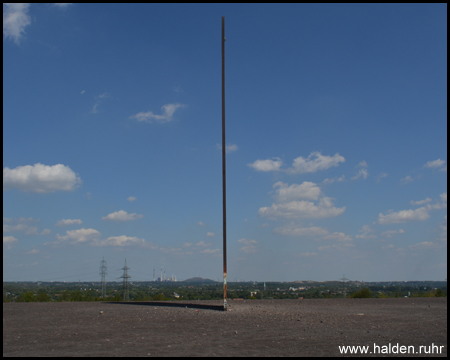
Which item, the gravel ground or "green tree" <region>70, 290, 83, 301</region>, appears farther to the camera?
"green tree" <region>70, 290, 83, 301</region>

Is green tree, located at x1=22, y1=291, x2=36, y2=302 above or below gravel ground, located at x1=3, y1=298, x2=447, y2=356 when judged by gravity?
below

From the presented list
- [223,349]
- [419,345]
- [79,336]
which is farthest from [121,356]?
[419,345]

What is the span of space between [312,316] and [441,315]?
5752mm

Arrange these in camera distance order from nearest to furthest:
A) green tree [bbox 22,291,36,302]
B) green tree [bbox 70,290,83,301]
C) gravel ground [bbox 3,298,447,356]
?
gravel ground [bbox 3,298,447,356] → green tree [bbox 22,291,36,302] → green tree [bbox 70,290,83,301]

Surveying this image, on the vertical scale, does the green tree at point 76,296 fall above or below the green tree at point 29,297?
below

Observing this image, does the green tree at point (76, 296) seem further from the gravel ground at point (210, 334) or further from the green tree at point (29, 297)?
the gravel ground at point (210, 334)

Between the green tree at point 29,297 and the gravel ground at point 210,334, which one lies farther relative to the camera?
the green tree at point 29,297

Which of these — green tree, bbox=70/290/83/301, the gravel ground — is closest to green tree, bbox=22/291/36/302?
green tree, bbox=70/290/83/301

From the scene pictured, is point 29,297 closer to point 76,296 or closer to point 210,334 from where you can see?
point 76,296

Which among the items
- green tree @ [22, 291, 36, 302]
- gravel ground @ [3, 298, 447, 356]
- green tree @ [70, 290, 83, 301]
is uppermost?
gravel ground @ [3, 298, 447, 356]

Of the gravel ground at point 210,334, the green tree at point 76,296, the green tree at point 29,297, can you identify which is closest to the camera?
the gravel ground at point 210,334

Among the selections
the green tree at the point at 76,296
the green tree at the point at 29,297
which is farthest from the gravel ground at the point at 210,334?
the green tree at the point at 76,296

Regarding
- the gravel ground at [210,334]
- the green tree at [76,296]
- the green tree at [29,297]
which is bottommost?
the green tree at [76,296]

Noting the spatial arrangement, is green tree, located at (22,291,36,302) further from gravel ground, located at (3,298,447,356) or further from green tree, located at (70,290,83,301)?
gravel ground, located at (3,298,447,356)
